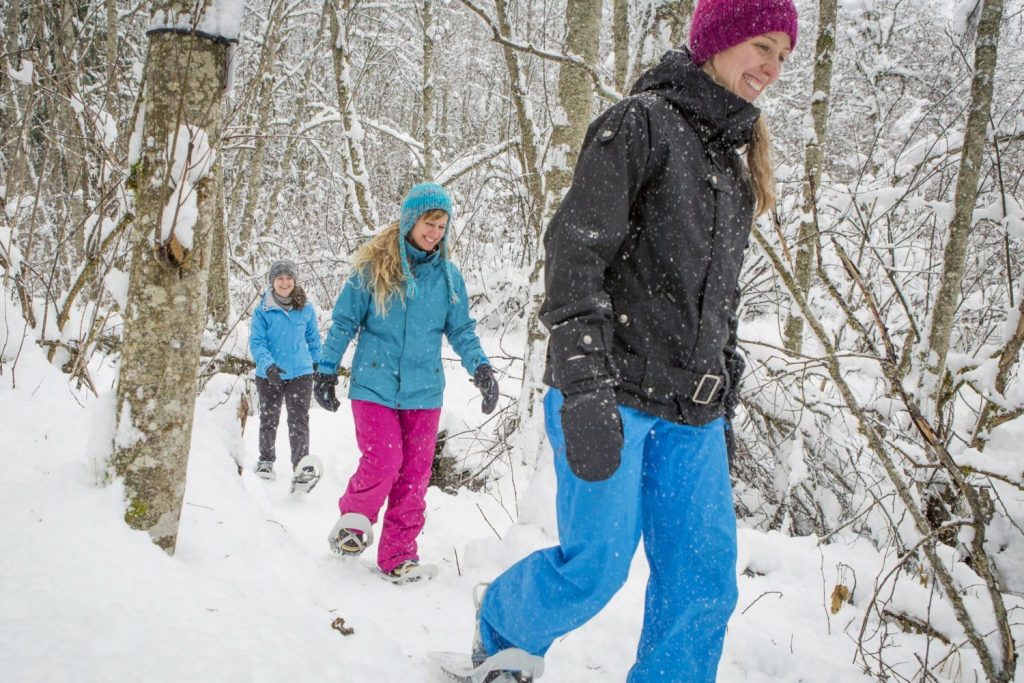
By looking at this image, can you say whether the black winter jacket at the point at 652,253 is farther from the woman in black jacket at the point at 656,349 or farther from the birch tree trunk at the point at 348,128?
the birch tree trunk at the point at 348,128

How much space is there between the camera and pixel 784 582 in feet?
9.73

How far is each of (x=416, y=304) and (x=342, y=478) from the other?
99.4 inches

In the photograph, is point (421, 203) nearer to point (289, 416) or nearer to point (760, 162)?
point (760, 162)

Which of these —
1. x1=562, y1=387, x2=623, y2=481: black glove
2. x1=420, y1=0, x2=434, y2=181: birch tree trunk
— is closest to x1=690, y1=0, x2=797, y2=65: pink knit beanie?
x1=562, y1=387, x2=623, y2=481: black glove

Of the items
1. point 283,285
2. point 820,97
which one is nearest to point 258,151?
→ point 283,285

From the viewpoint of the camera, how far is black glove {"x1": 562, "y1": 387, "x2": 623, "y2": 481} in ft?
4.73

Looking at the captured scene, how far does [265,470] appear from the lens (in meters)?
5.08

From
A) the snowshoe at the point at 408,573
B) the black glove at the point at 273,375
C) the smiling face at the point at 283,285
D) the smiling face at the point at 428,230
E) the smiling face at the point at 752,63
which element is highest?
the smiling face at the point at 752,63

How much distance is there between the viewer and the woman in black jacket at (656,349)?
150 cm

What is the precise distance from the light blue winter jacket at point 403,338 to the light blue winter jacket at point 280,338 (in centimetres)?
234

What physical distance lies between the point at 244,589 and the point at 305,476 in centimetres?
260

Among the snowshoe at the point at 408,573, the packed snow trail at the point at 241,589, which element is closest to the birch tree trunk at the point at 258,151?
the packed snow trail at the point at 241,589

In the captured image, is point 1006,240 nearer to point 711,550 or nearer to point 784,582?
point 784,582

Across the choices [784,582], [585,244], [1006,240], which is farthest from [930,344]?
[585,244]
